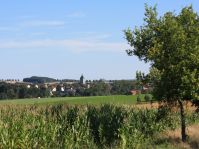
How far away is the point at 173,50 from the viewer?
2039cm

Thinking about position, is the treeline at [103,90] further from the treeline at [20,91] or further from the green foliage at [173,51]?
the green foliage at [173,51]

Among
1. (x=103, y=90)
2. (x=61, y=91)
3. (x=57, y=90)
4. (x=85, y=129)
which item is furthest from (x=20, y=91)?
(x=85, y=129)


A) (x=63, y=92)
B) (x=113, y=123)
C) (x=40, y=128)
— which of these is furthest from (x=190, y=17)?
(x=63, y=92)

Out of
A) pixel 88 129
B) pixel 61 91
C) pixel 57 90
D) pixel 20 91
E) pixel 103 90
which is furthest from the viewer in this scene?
pixel 57 90

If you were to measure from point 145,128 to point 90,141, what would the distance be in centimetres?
507

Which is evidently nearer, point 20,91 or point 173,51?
point 173,51

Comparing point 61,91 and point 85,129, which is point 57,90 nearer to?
point 61,91

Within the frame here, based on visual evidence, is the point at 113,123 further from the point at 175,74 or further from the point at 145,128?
the point at 175,74

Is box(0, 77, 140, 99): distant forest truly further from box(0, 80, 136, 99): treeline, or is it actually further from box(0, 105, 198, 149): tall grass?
box(0, 105, 198, 149): tall grass

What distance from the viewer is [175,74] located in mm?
20109

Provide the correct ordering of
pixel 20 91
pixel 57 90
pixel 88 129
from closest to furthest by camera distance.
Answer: pixel 88 129
pixel 20 91
pixel 57 90

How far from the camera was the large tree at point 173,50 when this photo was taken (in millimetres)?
19855

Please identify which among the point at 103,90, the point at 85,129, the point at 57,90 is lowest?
the point at 85,129

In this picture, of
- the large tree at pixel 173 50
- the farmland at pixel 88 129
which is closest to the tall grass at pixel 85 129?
the farmland at pixel 88 129
